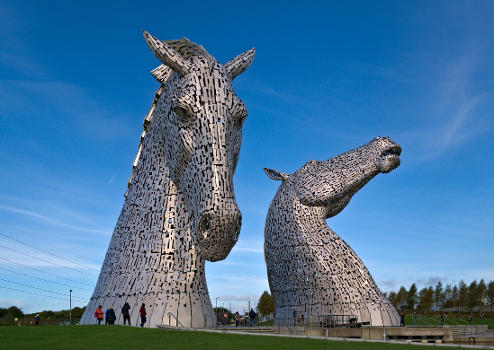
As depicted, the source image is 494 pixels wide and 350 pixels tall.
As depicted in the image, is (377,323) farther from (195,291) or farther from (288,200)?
(195,291)

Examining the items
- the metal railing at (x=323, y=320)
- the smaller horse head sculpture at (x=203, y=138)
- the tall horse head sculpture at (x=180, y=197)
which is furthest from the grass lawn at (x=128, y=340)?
the metal railing at (x=323, y=320)

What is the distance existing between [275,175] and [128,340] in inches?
590

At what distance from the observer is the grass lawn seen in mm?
5992

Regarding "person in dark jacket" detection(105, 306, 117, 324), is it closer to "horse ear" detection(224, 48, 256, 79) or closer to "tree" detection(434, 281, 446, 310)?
"horse ear" detection(224, 48, 256, 79)

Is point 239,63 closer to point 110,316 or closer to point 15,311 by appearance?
point 110,316

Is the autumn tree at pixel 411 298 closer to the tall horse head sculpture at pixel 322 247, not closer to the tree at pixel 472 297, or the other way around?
the tree at pixel 472 297

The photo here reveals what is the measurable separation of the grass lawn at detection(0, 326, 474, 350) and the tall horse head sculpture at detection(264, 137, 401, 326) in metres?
9.63

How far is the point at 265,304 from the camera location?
6119 centimetres

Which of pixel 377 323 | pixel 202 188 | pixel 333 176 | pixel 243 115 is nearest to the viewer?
pixel 202 188

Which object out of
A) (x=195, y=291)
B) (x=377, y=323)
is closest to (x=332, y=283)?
(x=377, y=323)

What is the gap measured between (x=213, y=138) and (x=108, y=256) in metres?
3.22

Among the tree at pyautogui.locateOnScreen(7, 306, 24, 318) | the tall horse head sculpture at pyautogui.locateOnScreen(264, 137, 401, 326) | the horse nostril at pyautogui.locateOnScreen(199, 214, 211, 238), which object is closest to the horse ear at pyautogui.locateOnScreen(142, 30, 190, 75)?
the horse nostril at pyautogui.locateOnScreen(199, 214, 211, 238)

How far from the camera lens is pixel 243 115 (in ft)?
26.4

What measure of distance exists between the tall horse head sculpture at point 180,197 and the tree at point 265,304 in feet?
172
